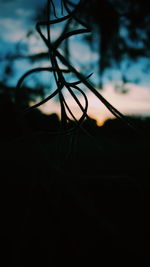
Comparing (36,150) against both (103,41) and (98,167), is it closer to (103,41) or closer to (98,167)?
(98,167)

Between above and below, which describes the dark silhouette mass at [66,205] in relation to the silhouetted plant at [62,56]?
below

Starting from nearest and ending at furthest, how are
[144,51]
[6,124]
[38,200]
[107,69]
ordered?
[38,200]
[6,124]
[144,51]
[107,69]

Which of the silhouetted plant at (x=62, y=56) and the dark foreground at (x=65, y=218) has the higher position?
the silhouetted plant at (x=62, y=56)

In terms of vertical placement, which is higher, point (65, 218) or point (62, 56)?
point (62, 56)

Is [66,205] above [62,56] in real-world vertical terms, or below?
below

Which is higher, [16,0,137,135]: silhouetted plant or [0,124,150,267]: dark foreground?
[16,0,137,135]: silhouetted plant

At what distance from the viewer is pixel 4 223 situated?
326mm

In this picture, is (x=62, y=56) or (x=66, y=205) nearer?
(x=62, y=56)

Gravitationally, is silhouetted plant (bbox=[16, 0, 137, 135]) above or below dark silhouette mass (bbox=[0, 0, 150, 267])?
above

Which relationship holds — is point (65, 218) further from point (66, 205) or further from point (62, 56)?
point (62, 56)

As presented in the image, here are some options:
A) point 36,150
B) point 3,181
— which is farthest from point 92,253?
point 3,181

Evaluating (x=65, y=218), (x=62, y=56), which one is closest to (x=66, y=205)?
(x=65, y=218)

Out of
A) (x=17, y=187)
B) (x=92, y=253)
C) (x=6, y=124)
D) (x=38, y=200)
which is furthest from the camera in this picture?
(x=6, y=124)

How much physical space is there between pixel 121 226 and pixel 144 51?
2.45 metres
